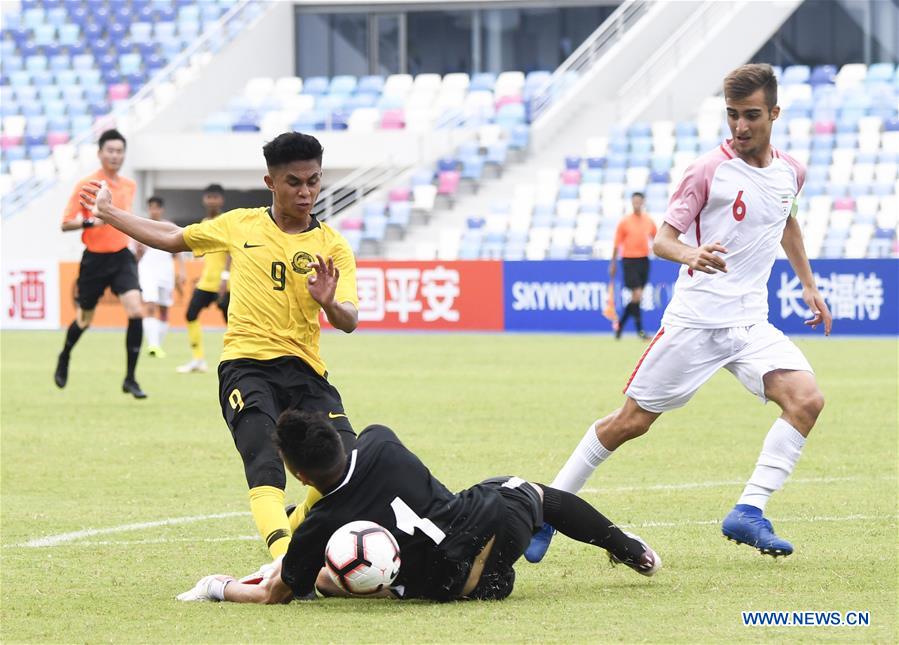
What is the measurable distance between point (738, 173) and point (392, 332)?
2069 centimetres

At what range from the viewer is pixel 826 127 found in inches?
1258

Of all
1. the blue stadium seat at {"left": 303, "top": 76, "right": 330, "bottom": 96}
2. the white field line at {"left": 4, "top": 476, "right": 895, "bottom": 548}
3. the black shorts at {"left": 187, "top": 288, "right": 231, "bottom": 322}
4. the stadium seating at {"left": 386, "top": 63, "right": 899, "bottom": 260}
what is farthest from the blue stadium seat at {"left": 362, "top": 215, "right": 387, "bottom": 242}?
the white field line at {"left": 4, "top": 476, "right": 895, "bottom": 548}

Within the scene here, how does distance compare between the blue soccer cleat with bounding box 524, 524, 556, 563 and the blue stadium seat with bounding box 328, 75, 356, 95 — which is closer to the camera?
the blue soccer cleat with bounding box 524, 524, 556, 563

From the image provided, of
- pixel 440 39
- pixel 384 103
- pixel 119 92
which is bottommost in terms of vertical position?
→ pixel 384 103

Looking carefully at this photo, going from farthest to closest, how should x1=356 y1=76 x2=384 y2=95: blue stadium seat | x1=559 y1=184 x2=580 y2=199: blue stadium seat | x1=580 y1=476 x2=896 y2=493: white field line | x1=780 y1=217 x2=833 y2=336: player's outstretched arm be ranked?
x1=356 y1=76 x2=384 y2=95: blue stadium seat < x1=559 y1=184 x2=580 y2=199: blue stadium seat < x1=580 y1=476 x2=896 y2=493: white field line < x1=780 y1=217 x2=833 y2=336: player's outstretched arm

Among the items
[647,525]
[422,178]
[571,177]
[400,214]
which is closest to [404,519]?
[647,525]

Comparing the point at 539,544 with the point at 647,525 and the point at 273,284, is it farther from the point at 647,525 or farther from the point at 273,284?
the point at 273,284

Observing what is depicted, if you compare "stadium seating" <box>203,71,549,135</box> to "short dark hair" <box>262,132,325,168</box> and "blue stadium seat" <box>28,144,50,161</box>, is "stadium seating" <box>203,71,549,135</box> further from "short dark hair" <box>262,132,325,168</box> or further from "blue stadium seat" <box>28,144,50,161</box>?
"short dark hair" <box>262,132,325,168</box>

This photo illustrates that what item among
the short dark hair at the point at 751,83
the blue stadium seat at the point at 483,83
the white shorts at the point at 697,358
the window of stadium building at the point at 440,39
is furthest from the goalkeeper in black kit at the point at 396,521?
the window of stadium building at the point at 440,39

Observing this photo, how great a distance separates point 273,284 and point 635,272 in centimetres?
1763

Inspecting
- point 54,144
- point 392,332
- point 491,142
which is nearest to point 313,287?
point 392,332

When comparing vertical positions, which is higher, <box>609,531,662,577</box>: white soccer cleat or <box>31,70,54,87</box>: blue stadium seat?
<box>31,70,54,87</box>: blue stadium seat

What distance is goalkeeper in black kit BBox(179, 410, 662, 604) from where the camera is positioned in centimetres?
609

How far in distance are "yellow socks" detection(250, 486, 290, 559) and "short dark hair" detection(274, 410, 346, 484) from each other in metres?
0.62
